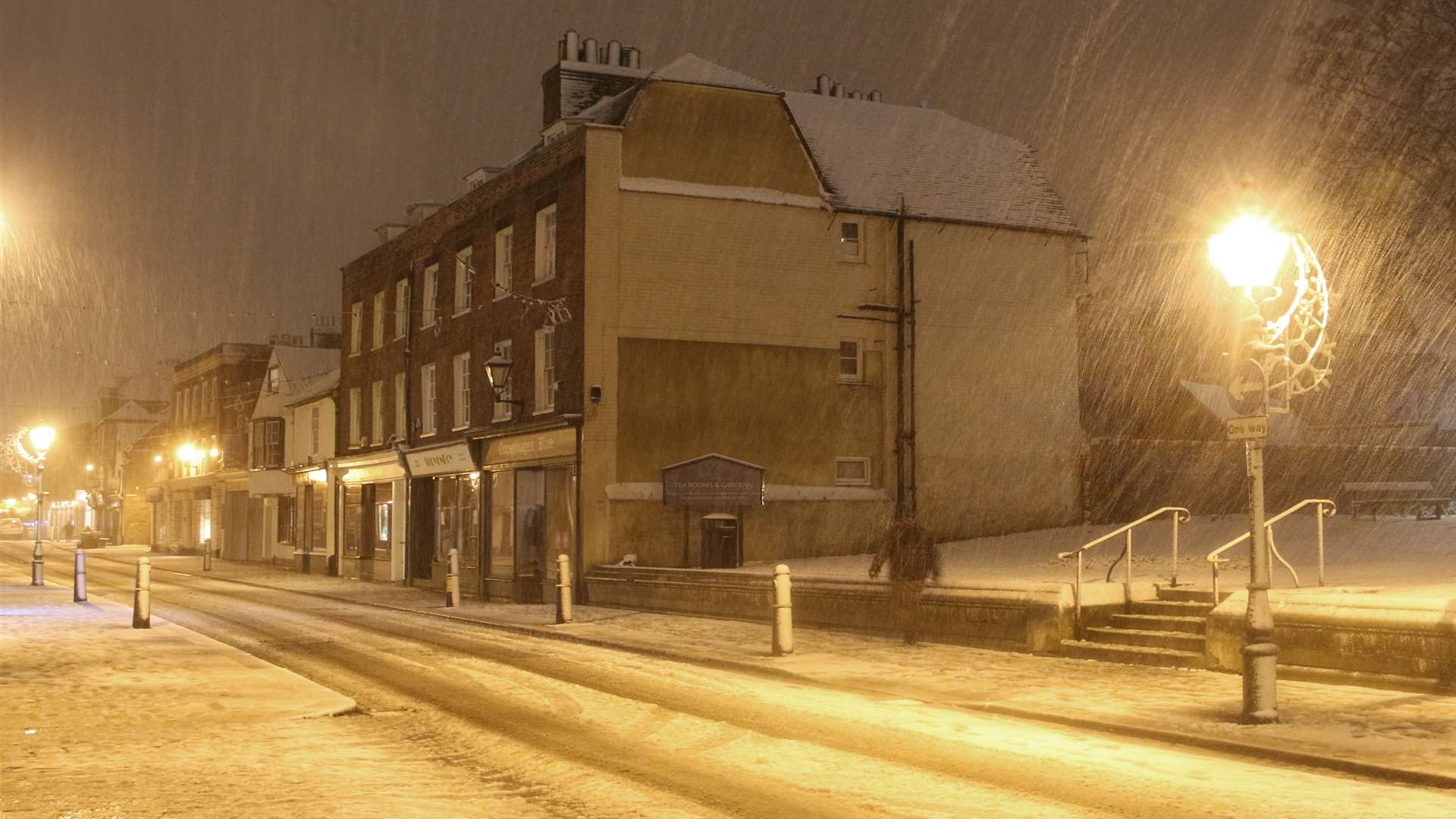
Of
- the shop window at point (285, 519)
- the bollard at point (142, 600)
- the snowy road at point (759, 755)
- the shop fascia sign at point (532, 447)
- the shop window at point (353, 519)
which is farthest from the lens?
the shop window at point (285, 519)

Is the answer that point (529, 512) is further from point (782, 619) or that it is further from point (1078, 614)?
point (1078, 614)

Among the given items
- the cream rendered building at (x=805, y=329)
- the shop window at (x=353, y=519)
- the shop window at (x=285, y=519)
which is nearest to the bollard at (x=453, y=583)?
the cream rendered building at (x=805, y=329)

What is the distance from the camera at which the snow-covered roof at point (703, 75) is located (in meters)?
30.5

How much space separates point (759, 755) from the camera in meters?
10.5

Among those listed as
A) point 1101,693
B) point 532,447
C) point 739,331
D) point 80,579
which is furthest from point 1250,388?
point 80,579

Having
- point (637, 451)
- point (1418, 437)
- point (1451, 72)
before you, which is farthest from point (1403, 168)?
point (637, 451)

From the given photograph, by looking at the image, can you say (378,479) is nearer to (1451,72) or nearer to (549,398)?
(549,398)

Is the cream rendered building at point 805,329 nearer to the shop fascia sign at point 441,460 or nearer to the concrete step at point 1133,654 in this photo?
the shop fascia sign at point 441,460

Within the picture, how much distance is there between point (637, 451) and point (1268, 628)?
19.2 m

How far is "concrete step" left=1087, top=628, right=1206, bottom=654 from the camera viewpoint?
1561cm

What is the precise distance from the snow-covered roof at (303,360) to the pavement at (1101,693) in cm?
3555

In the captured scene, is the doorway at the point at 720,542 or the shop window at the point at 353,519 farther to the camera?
the shop window at the point at 353,519

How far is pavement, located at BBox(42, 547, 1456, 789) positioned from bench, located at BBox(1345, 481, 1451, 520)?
41.9 feet

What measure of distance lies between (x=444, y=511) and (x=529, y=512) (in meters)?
6.37
